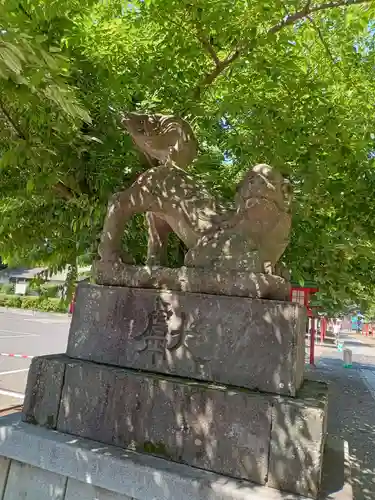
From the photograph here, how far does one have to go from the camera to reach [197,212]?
2.91 m

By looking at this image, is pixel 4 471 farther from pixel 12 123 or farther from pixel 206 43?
pixel 206 43

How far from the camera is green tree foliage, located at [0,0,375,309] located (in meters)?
3.53

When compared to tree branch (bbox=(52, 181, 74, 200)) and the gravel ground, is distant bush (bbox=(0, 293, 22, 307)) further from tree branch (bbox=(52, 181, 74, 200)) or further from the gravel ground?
tree branch (bbox=(52, 181, 74, 200))

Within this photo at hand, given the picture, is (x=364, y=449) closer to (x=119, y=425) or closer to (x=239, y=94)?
(x=119, y=425)

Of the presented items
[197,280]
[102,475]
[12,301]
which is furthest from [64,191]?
[12,301]

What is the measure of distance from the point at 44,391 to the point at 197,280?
53.6 inches

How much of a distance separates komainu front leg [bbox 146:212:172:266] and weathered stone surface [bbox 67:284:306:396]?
393mm

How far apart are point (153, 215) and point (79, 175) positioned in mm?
1358

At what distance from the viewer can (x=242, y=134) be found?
15.2ft

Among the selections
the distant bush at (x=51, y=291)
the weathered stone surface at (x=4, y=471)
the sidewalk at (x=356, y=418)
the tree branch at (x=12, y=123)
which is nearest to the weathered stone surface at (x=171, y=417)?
the weathered stone surface at (x=4, y=471)

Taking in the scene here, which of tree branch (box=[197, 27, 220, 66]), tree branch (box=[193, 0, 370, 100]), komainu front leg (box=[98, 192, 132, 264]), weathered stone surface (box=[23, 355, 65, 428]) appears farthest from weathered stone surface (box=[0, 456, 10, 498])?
tree branch (box=[197, 27, 220, 66])

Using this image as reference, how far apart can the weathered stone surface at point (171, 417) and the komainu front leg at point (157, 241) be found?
912 mm

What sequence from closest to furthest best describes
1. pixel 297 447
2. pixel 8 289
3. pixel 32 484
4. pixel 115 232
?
pixel 297 447 → pixel 32 484 → pixel 115 232 → pixel 8 289

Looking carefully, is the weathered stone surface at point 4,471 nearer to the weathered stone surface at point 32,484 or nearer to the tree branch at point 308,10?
the weathered stone surface at point 32,484
